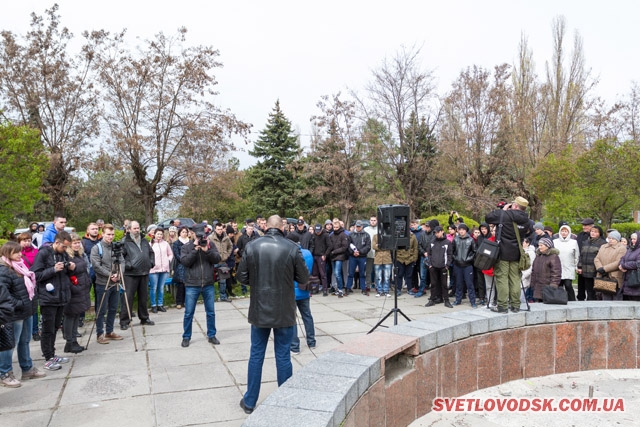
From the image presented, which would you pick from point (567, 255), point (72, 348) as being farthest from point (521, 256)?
point (72, 348)

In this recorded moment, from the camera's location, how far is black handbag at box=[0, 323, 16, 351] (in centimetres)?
481

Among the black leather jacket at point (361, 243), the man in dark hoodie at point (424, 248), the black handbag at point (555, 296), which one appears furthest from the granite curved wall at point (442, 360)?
the black leather jacket at point (361, 243)

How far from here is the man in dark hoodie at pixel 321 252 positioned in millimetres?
11336

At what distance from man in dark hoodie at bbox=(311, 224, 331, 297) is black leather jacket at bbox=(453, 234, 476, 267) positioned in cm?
310

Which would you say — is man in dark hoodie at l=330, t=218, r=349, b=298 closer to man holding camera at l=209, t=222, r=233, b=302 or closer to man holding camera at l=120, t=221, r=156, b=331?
man holding camera at l=209, t=222, r=233, b=302

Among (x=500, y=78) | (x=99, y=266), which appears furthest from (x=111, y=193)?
(x=99, y=266)

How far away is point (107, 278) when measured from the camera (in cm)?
729

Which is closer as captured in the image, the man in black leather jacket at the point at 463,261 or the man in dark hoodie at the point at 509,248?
the man in dark hoodie at the point at 509,248

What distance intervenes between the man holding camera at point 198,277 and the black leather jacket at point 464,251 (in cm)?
524

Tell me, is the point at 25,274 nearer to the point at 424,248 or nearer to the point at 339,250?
the point at 339,250

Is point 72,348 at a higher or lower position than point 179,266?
lower

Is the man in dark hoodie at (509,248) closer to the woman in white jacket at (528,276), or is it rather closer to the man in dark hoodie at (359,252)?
the woman in white jacket at (528,276)

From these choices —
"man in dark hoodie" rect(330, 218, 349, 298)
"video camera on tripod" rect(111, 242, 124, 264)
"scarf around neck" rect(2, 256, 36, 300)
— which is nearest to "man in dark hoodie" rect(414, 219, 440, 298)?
"man in dark hoodie" rect(330, 218, 349, 298)

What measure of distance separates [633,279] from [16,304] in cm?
844
